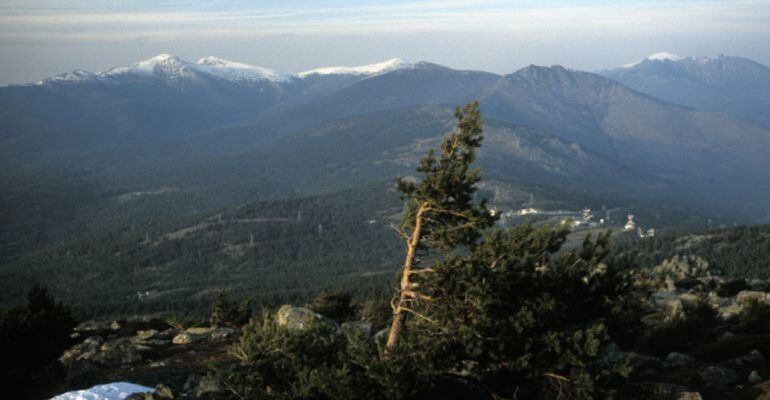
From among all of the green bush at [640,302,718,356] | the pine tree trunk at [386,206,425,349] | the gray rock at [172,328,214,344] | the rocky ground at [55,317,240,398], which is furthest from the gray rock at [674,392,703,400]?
the gray rock at [172,328,214,344]

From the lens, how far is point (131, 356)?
3659cm

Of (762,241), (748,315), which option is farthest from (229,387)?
(762,241)

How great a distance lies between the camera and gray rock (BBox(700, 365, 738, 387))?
2772 centimetres

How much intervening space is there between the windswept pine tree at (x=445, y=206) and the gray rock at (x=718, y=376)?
10.7 m

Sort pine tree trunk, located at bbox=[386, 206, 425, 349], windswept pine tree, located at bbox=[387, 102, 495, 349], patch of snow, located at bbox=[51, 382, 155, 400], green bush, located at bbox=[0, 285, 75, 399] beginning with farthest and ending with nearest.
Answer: green bush, located at bbox=[0, 285, 75, 399]
pine tree trunk, located at bbox=[386, 206, 425, 349]
windswept pine tree, located at bbox=[387, 102, 495, 349]
patch of snow, located at bbox=[51, 382, 155, 400]

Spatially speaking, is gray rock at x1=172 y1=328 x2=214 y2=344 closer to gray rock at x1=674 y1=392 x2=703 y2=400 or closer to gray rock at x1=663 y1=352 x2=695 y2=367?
gray rock at x1=663 y1=352 x2=695 y2=367

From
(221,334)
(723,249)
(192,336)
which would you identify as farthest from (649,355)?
(723,249)

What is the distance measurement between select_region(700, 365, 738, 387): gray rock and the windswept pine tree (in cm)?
1071

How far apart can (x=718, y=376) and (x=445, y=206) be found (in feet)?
41.9

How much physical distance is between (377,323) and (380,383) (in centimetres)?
2085

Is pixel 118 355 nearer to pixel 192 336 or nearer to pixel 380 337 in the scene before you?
pixel 192 336

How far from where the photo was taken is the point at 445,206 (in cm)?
2659

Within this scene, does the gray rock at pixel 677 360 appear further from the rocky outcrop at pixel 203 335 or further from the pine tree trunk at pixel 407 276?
the rocky outcrop at pixel 203 335

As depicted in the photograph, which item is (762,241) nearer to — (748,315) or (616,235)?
(616,235)
